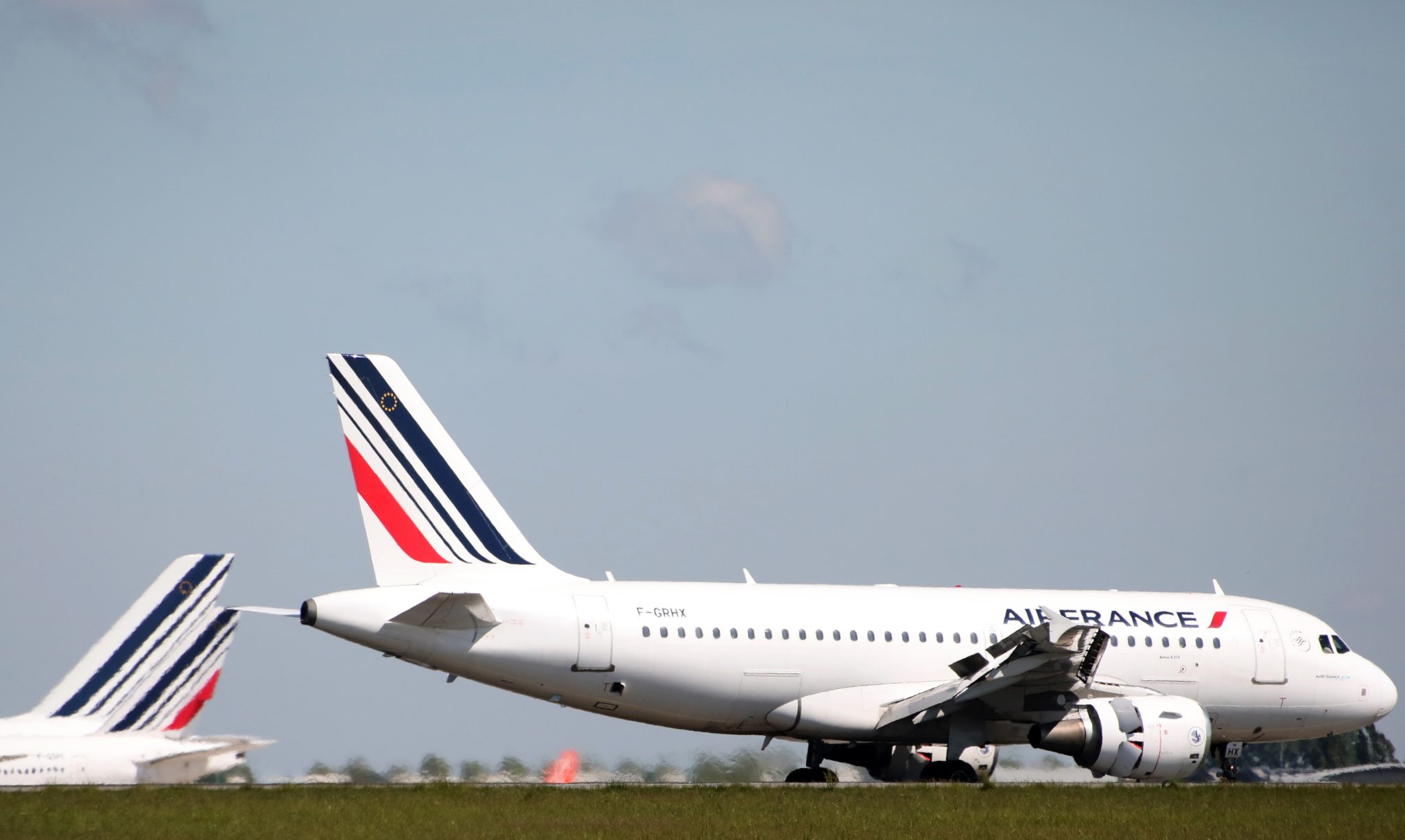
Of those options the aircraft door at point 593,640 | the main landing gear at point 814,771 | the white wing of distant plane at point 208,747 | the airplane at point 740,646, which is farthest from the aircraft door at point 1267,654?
the white wing of distant plane at point 208,747

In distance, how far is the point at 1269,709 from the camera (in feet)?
105

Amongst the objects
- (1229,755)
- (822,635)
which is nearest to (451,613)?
(822,635)

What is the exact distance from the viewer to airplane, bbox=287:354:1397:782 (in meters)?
25.9

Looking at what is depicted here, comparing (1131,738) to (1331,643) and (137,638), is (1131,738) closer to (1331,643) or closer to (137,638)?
(1331,643)

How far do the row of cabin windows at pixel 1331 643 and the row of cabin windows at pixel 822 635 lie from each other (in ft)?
25.7

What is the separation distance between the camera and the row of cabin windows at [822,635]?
27.0 metres

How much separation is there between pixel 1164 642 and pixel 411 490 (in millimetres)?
14935

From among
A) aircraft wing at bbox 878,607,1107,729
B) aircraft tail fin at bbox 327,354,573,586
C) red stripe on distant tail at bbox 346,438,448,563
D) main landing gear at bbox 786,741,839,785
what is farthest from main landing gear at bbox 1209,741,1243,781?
red stripe on distant tail at bbox 346,438,448,563

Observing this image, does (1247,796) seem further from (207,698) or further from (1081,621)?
(207,698)

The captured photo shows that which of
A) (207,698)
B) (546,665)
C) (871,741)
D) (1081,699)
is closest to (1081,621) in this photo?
(1081,699)

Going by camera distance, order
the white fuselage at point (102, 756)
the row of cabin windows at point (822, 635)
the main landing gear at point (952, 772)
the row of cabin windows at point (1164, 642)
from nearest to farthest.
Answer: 1. the white fuselage at point (102, 756)
2. the row of cabin windows at point (822, 635)
3. the main landing gear at point (952, 772)
4. the row of cabin windows at point (1164, 642)

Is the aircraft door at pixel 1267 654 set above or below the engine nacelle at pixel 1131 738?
above

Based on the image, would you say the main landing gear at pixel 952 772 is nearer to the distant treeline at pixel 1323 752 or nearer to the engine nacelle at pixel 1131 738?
the engine nacelle at pixel 1131 738

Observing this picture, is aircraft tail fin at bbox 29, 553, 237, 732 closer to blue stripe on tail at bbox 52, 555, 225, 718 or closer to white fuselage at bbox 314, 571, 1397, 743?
blue stripe on tail at bbox 52, 555, 225, 718
